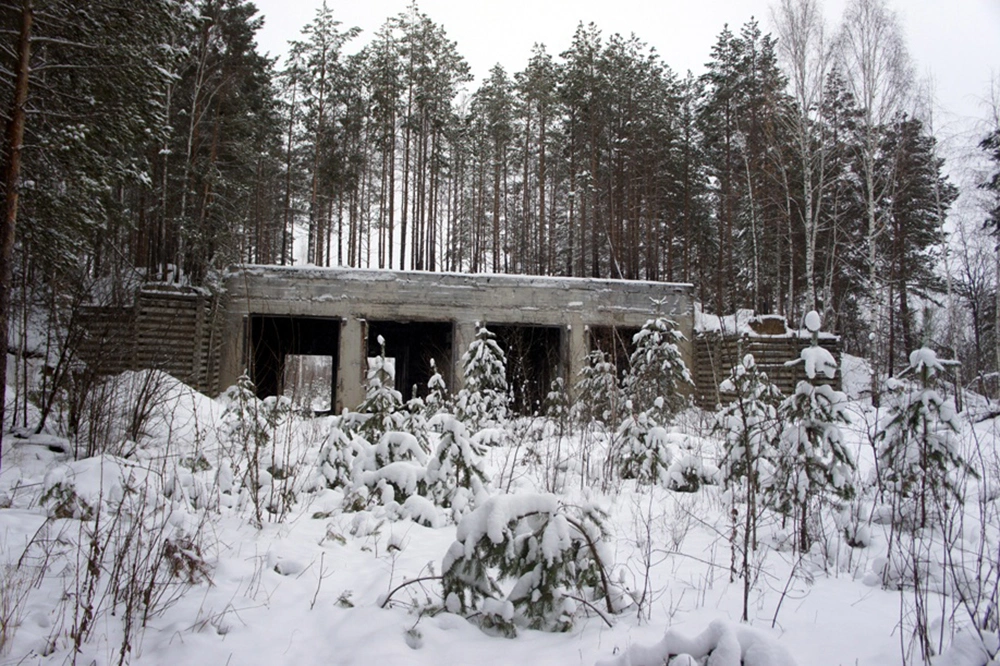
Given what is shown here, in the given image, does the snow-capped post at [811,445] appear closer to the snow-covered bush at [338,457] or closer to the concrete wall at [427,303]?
the snow-covered bush at [338,457]

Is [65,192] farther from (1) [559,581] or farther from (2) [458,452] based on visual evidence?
(1) [559,581]

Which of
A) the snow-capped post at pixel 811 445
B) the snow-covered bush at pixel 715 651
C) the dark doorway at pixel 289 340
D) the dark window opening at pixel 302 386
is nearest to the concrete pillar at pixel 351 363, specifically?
the dark window opening at pixel 302 386

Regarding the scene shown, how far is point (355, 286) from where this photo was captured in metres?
16.6

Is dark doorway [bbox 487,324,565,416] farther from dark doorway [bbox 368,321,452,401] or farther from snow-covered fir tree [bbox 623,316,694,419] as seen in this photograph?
snow-covered fir tree [bbox 623,316,694,419]

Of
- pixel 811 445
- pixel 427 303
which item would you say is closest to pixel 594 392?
pixel 811 445

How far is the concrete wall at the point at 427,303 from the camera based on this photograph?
53.2ft

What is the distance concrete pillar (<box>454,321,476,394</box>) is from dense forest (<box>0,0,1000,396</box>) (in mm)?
6512

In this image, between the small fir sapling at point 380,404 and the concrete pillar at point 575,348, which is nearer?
the small fir sapling at point 380,404

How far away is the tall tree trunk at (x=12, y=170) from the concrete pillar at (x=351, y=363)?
9.58 meters

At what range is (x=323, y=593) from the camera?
350 centimetres

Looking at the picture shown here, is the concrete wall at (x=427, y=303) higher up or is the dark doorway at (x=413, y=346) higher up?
the concrete wall at (x=427, y=303)

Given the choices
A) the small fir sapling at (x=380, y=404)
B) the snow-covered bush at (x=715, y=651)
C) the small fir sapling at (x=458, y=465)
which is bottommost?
the snow-covered bush at (x=715, y=651)

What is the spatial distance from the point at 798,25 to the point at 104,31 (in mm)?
19151

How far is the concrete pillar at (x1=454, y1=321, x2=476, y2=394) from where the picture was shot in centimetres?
1661
